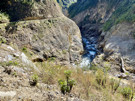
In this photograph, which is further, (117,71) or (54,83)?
(117,71)

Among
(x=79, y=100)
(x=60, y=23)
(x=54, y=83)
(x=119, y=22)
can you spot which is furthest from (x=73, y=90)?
(x=119, y=22)

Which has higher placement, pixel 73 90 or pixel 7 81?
pixel 7 81

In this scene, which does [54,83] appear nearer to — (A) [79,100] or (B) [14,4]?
(A) [79,100]

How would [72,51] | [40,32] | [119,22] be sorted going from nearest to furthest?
[40,32] → [72,51] → [119,22]

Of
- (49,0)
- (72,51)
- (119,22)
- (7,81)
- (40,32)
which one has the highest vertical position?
(49,0)

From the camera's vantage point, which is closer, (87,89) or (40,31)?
(87,89)

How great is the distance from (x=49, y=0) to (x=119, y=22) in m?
12.7

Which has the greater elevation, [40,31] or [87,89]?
[40,31]

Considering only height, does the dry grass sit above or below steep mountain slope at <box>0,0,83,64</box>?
below

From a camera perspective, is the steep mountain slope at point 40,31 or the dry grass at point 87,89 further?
the steep mountain slope at point 40,31

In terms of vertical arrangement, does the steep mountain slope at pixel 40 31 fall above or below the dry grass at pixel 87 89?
above

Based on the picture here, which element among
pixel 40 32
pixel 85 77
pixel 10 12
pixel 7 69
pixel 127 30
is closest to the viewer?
pixel 7 69

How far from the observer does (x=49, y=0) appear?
40.2 feet

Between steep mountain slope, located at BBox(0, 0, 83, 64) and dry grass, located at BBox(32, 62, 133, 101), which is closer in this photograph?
dry grass, located at BBox(32, 62, 133, 101)
